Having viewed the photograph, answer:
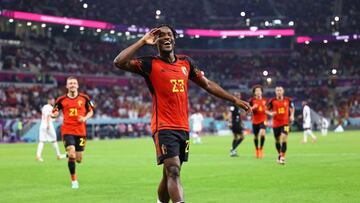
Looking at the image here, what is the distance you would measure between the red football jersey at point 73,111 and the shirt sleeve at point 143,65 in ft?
26.5

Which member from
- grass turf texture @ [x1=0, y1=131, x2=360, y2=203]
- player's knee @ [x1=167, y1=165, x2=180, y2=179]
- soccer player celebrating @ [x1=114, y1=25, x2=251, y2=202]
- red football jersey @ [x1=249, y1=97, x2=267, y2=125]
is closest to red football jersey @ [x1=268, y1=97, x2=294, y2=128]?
grass turf texture @ [x1=0, y1=131, x2=360, y2=203]

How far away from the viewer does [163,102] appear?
9.05 meters

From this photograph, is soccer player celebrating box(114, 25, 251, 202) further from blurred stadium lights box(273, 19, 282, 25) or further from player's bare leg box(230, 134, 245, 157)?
blurred stadium lights box(273, 19, 282, 25)

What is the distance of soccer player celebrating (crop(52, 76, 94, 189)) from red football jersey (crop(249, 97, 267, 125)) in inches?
422

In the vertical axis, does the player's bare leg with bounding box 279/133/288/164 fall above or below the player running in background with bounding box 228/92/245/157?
below

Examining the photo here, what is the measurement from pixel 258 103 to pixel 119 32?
55181mm

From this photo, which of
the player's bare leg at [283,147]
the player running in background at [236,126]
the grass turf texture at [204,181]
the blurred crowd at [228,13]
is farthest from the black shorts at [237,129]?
the blurred crowd at [228,13]

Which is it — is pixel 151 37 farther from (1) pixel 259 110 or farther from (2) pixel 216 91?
(1) pixel 259 110

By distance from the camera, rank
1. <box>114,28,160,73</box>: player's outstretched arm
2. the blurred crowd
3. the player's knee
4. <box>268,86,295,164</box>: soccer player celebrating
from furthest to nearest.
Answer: the blurred crowd < <box>268,86,295,164</box>: soccer player celebrating < the player's knee < <box>114,28,160,73</box>: player's outstretched arm

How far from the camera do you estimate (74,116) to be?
16.8 meters

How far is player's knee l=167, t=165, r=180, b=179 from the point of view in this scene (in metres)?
8.79

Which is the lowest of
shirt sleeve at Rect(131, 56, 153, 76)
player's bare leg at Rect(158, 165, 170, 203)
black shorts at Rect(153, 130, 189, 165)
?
player's bare leg at Rect(158, 165, 170, 203)

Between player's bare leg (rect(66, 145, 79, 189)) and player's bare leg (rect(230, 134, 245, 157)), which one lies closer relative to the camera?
player's bare leg (rect(66, 145, 79, 189))

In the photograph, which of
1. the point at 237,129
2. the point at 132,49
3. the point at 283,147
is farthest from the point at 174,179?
the point at 237,129
